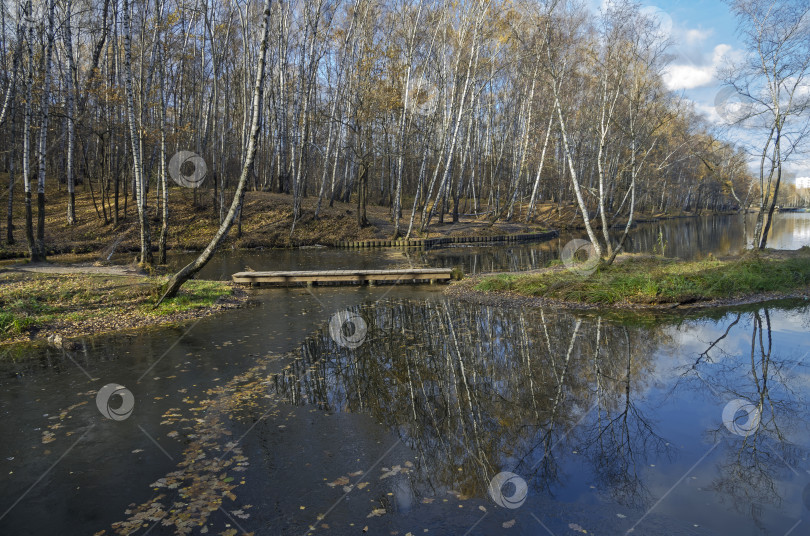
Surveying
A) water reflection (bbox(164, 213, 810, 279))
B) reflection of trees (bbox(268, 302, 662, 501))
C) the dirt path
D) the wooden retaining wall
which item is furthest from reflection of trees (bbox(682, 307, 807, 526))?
the wooden retaining wall

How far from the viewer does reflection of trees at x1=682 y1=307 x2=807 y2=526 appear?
475cm

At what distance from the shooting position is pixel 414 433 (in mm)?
5828

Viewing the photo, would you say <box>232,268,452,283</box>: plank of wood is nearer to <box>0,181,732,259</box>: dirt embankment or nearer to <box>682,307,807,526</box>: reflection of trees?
<box>682,307,807,526</box>: reflection of trees

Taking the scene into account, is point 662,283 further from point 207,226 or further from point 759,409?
point 207,226

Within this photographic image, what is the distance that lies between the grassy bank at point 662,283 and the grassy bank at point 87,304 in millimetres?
7976

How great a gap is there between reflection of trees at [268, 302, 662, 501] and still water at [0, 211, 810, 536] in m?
0.04

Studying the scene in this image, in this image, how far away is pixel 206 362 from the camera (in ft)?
28.4

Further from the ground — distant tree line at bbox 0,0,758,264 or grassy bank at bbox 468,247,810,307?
distant tree line at bbox 0,0,758,264

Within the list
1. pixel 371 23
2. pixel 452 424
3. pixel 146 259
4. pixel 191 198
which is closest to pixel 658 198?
Result: pixel 371 23

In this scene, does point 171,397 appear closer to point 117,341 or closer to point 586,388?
point 117,341

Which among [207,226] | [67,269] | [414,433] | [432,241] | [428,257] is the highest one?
[207,226]

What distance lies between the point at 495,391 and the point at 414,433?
1.66 m

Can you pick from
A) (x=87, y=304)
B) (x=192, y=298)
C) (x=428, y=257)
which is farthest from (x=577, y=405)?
(x=428, y=257)

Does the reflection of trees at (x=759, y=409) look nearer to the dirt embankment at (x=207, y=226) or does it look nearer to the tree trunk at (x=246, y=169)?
the tree trunk at (x=246, y=169)
